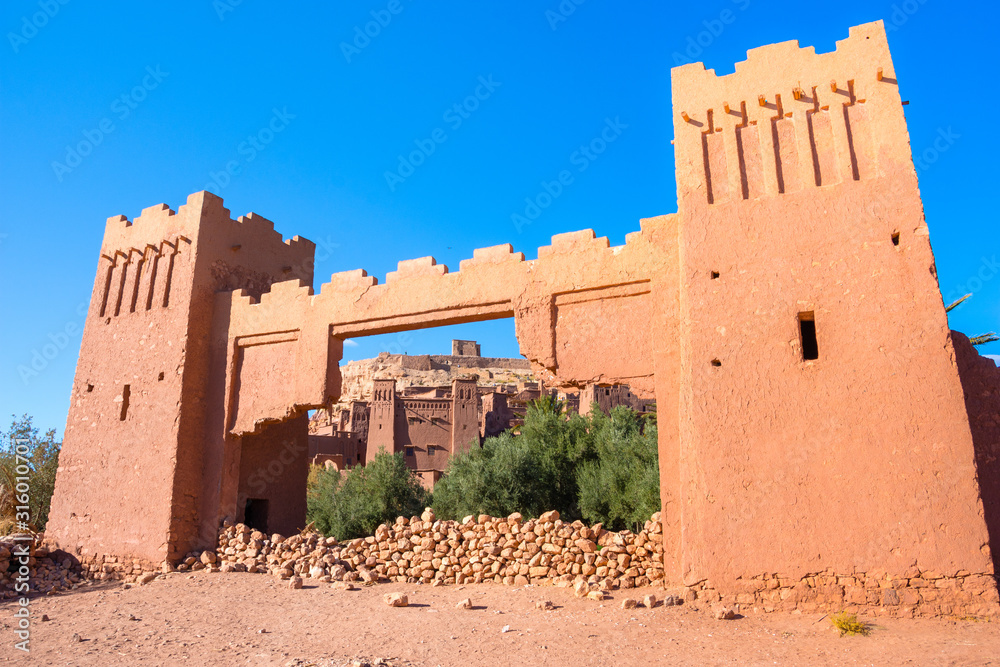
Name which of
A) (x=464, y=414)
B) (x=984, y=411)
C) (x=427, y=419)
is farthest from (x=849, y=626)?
(x=427, y=419)

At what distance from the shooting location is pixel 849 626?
6.14 m

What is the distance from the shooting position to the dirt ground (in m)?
5.88

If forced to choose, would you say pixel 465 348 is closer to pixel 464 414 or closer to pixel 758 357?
pixel 464 414

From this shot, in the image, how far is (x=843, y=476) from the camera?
22.2 ft

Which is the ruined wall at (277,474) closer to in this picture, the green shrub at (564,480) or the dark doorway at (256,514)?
the dark doorway at (256,514)

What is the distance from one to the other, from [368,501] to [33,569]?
5.94 m

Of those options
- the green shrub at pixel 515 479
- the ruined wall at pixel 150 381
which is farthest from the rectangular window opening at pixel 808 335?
the ruined wall at pixel 150 381

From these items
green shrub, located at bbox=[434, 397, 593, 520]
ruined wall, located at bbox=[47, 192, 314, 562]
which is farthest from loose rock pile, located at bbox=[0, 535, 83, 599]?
green shrub, located at bbox=[434, 397, 593, 520]

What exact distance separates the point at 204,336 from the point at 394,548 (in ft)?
16.7

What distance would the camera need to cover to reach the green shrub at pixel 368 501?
1448 cm

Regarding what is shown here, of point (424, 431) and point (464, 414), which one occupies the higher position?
point (464, 414)

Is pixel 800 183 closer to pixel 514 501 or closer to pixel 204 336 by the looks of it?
pixel 514 501

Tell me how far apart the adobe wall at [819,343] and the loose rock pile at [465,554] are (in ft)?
2.98

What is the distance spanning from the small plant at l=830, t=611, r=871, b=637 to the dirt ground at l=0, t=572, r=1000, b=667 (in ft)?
0.32
